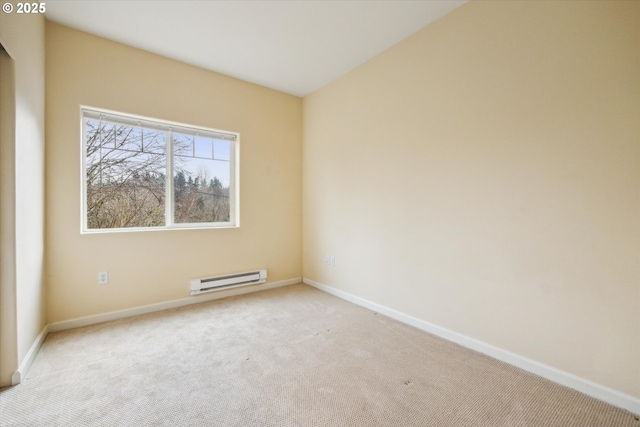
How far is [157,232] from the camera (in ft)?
9.47

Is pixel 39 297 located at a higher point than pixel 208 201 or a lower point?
lower

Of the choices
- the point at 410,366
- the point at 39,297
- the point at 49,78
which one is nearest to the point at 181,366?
the point at 39,297

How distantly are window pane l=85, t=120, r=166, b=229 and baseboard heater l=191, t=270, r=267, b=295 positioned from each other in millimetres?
807

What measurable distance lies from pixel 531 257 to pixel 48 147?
13.0 ft

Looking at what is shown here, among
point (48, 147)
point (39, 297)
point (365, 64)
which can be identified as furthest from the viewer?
point (365, 64)

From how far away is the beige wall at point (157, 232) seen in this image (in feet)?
7.91

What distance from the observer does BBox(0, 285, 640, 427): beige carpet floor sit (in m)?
1.43

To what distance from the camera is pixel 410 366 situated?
74.9 inches

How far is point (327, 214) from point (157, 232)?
1985mm

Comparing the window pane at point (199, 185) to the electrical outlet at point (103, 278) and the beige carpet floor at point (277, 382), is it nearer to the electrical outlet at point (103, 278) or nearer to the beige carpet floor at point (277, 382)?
the electrical outlet at point (103, 278)

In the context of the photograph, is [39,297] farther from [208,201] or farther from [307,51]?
[307,51]

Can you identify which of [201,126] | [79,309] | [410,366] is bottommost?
[410,366]

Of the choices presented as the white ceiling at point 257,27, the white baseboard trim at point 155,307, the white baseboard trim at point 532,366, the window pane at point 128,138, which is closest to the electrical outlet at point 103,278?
the white baseboard trim at point 155,307

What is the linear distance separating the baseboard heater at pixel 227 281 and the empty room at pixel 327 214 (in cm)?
3
